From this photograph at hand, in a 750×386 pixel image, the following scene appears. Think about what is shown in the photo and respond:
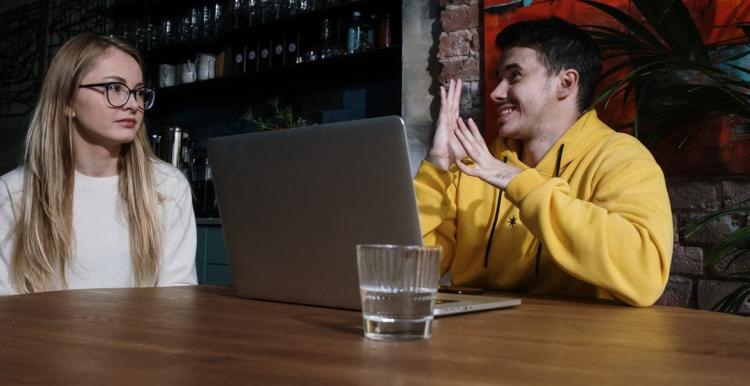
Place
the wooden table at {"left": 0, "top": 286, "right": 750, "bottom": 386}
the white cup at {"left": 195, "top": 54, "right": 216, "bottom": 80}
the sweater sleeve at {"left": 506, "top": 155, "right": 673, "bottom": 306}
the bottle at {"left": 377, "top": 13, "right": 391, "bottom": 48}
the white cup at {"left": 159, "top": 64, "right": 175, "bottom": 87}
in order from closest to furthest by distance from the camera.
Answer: the wooden table at {"left": 0, "top": 286, "right": 750, "bottom": 386} → the sweater sleeve at {"left": 506, "top": 155, "right": 673, "bottom": 306} → the bottle at {"left": 377, "top": 13, "right": 391, "bottom": 48} → the white cup at {"left": 195, "top": 54, "right": 216, "bottom": 80} → the white cup at {"left": 159, "top": 64, "right": 175, "bottom": 87}

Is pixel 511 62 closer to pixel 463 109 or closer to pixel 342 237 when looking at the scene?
pixel 463 109

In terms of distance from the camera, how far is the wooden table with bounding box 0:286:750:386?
51 centimetres

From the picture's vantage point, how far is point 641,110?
209cm

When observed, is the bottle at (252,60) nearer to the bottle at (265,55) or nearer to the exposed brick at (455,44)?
the bottle at (265,55)

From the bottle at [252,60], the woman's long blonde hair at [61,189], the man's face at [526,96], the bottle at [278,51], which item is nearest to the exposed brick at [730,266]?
the man's face at [526,96]

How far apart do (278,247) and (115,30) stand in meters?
4.50

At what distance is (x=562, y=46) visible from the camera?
1862 millimetres

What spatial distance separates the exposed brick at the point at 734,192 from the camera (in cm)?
197

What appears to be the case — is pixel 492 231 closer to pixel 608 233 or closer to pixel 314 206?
pixel 608 233

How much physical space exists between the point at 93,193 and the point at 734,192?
1.80 metres

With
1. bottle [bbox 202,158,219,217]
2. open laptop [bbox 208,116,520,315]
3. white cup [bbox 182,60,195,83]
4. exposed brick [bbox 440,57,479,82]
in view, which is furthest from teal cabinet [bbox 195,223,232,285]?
open laptop [bbox 208,116,520,315]

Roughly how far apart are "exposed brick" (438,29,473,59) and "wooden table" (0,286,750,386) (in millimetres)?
1861

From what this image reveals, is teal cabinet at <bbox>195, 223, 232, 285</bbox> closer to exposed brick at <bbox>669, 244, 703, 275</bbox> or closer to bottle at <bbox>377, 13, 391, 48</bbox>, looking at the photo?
bottle at <bbox>377, 13, 391, 48</bbox>

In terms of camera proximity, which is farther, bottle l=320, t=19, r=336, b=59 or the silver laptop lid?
bottle l=320, t=19, r=336, b=59
